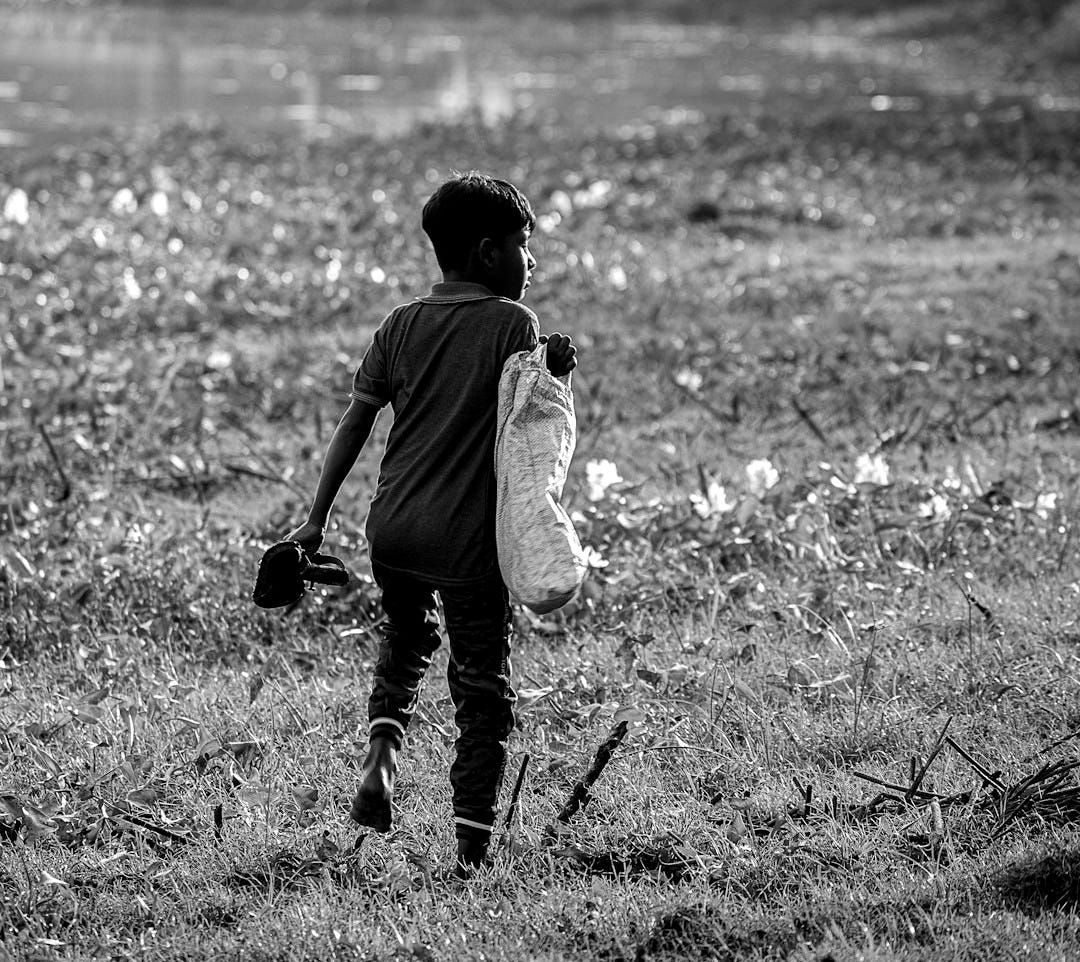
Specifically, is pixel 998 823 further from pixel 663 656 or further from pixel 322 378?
pixel 322 378

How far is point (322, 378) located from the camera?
826 cm

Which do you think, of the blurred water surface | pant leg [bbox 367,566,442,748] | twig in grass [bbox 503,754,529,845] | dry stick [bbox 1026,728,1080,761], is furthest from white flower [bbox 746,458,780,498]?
the blurred water surface

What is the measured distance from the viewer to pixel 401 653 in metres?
3.55

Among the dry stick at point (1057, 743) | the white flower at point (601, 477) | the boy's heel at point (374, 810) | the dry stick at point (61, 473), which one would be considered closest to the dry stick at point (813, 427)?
the white flower at point (601, 477)

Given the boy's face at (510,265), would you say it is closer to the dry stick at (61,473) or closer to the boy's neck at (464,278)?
the boy's neck at (464,278)

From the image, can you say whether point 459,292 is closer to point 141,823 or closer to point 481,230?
point 481,230

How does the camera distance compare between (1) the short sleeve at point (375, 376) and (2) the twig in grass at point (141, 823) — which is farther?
(2) the twig in grass at point (141, 823)

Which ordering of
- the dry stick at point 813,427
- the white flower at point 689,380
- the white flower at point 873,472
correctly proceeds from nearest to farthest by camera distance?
the white flower at point 873,472 < the dry stick at point 813,427 < the white flower at point 689,380

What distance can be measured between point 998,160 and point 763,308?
22.2 feet

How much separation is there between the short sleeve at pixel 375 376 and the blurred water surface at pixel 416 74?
1589cm

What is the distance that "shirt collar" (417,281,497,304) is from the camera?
11.0 feet

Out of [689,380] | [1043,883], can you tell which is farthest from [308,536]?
[689,380]

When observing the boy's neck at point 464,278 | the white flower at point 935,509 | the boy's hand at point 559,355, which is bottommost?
the white flower at point 935,509

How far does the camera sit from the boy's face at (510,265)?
3.34 meters
